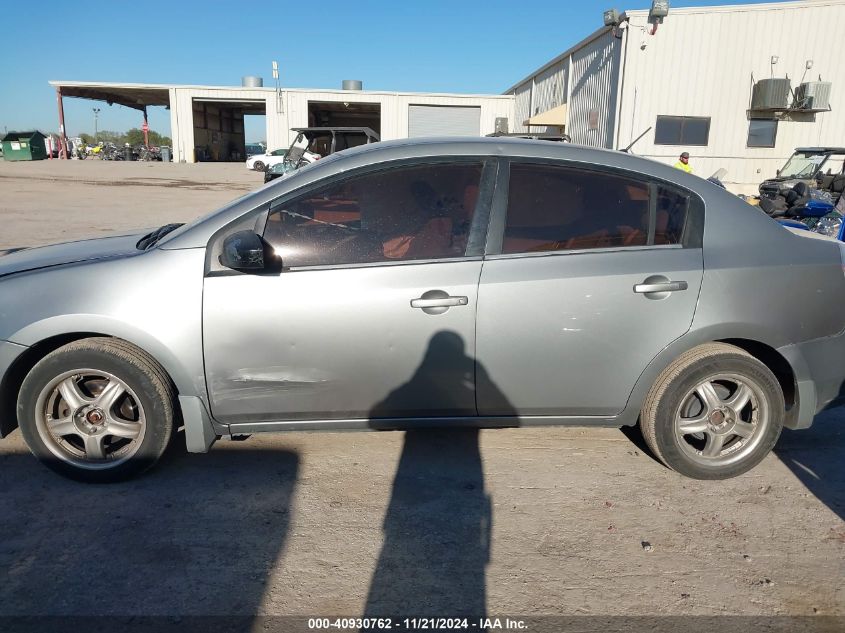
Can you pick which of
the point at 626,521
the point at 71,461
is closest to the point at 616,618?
the point at 626,521

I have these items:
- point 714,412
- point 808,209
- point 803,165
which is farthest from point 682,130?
point 714,412

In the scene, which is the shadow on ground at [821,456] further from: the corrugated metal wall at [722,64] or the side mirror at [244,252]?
the corrugated metal wall at [722,64]

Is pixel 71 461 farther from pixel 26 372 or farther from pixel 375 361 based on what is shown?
pixel 375 361

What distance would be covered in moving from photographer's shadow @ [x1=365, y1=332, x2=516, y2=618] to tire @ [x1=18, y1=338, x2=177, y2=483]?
113cm

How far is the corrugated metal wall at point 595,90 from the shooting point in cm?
2084

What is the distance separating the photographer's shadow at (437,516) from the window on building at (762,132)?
21.3 meters

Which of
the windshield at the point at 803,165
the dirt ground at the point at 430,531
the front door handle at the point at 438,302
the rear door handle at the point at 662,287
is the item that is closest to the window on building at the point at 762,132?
the windshield at the point at 803,165

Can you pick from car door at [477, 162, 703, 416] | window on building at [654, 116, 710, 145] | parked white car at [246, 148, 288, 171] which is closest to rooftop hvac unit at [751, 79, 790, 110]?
window on building at [654, 116, 710, 145]

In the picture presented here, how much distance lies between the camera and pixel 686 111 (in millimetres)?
20500

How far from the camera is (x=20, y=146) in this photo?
41781mm

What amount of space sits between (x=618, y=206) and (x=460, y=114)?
1535 inches

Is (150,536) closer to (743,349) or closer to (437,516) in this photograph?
(437,516)

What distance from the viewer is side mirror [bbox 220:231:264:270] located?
9.78ft

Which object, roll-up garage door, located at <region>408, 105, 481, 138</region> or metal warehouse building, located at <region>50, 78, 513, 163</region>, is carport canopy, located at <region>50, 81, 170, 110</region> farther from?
roll-up garage door, located at <region>408, 105, 481, 138</region>
